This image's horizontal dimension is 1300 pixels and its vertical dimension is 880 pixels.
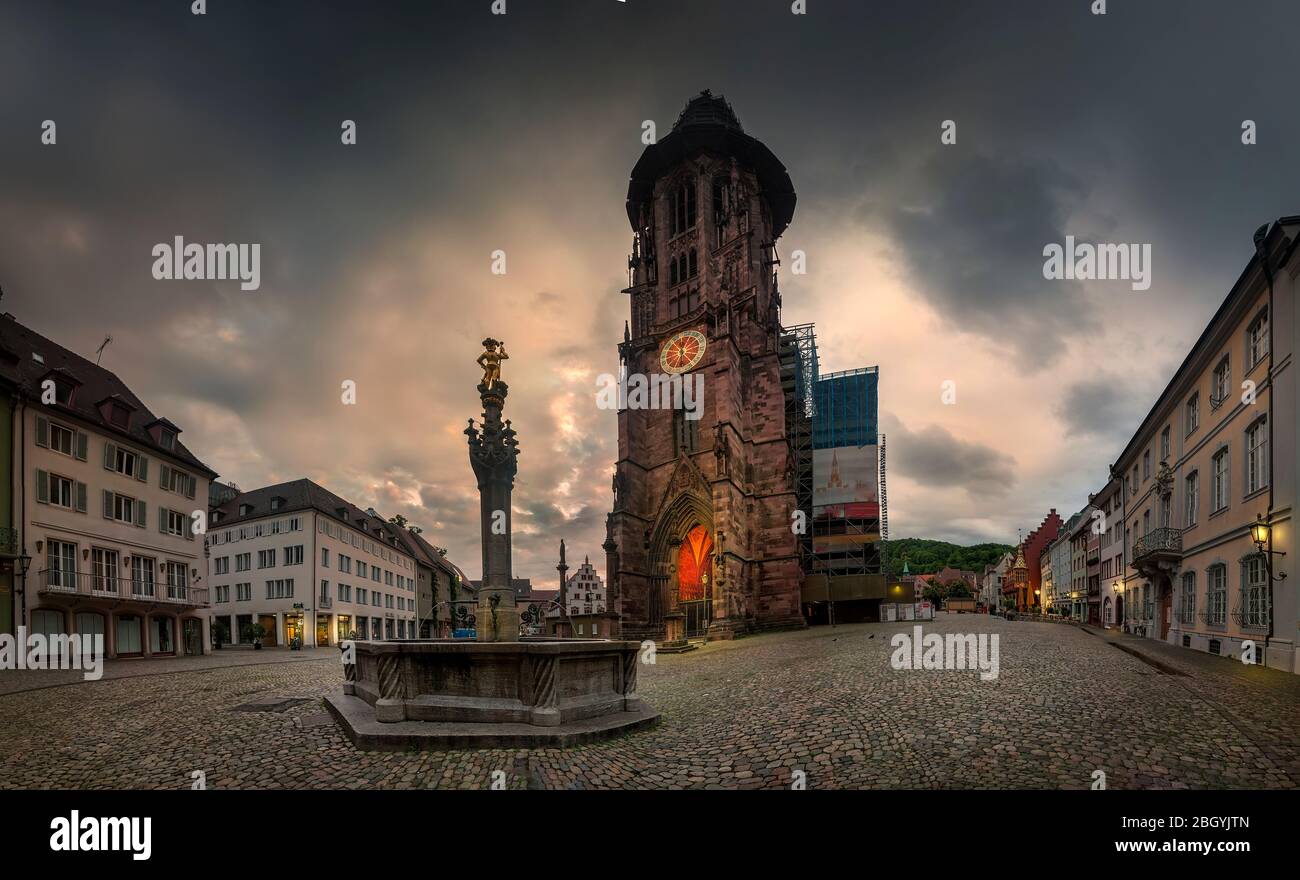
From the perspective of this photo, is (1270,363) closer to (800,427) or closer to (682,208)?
(800,427)

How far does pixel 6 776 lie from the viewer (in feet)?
21.9

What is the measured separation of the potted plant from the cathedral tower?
22.0 metres

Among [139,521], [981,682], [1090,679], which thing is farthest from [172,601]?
[1090,679]

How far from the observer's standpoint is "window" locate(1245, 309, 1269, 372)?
612 inches

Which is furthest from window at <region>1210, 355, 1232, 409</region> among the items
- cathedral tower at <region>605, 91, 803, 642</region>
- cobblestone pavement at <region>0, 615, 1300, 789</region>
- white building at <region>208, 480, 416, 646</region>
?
white building at <region>208, 480, 416, 646</region>

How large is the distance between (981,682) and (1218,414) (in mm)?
14611

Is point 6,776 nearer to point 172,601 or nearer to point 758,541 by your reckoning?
point 172,601

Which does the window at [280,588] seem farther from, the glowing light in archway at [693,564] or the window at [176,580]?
the glowing light in archway at [693,564]

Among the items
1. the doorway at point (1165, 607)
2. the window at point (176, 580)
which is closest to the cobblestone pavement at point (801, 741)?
the doorway at point (1165, 607)

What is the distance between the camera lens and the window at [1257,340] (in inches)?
612

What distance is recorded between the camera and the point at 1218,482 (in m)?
19.0

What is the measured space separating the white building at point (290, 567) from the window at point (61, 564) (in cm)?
1822

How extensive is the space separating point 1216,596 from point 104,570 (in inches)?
1571
